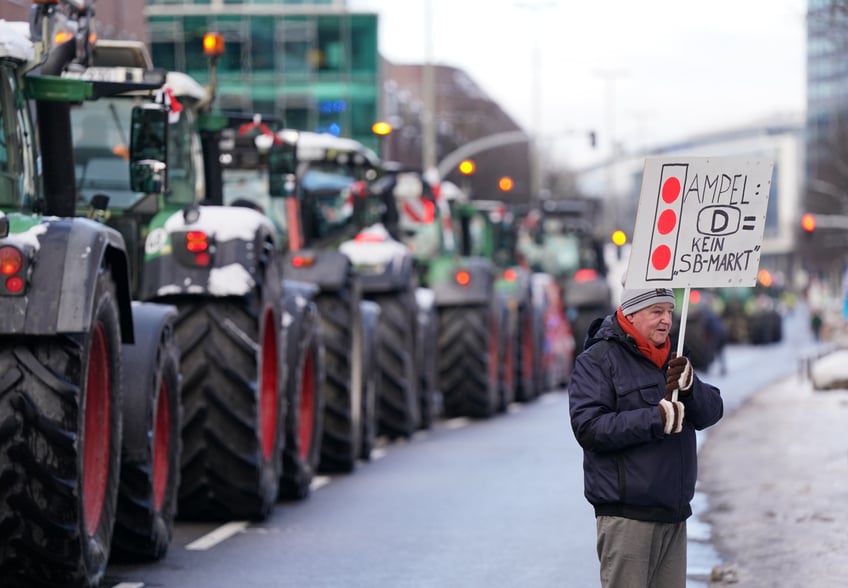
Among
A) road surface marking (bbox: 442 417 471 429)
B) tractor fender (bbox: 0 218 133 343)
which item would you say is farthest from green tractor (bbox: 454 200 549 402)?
tractor fender (bbox: 0 218 133 343)

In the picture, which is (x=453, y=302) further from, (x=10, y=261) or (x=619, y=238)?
(x=10, y=261)

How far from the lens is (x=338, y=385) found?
18172 millimetres

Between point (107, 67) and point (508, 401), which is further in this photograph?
point (508, 401)

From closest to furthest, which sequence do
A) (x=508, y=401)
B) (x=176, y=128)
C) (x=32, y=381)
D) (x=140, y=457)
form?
(x=32, y=381) < (x=140, y=457) < (x=176, y=128) < (x=508, y=401)

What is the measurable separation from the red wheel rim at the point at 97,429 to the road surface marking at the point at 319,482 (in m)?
6.35

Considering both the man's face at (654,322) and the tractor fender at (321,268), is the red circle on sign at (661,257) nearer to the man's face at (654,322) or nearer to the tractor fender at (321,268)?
the man's face at (654,322)

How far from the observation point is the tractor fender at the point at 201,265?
12859 millimetres

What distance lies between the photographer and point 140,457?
429 inches

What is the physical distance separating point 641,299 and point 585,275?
31.8 m

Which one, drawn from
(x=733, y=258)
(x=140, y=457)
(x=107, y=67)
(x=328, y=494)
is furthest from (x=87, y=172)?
(x=733, y=258)

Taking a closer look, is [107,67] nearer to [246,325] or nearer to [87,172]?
[87,172]

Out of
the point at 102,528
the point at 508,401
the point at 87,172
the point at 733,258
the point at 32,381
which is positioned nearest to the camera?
the point at 733,258

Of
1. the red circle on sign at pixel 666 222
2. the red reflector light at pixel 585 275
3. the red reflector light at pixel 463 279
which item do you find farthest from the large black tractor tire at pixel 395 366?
the red reflector light at pixel 585 275

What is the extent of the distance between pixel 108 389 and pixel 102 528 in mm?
661
